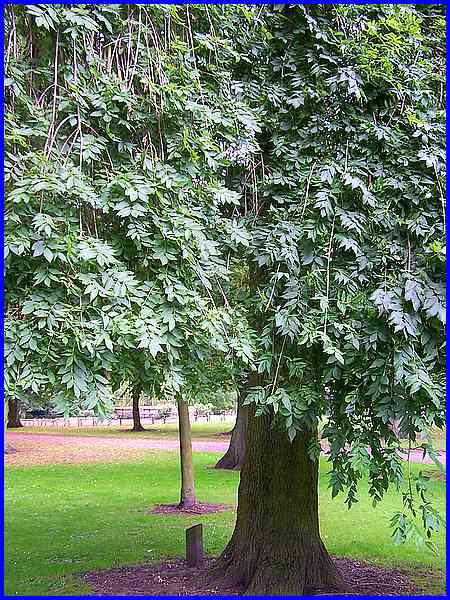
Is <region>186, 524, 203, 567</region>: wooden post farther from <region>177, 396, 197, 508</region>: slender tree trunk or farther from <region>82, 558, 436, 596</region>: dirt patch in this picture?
<region>177, 396, 197, 508</region>: slender tree trunk

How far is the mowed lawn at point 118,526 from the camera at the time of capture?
23.9 ft

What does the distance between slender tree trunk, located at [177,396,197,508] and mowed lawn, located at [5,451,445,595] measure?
2.18ft

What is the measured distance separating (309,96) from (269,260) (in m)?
1.27

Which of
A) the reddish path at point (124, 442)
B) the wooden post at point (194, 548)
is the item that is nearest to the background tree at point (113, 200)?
the wooden post at point (194, 548)

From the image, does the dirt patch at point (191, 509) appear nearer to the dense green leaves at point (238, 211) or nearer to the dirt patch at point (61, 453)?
the dense green leaves at point (238, 211)

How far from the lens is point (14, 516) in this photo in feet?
34.4

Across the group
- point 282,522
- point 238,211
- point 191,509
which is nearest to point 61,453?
point 191,509

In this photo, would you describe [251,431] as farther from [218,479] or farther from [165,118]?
[218,479]

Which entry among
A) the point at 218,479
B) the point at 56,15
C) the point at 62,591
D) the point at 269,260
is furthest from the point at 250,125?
the point at 218,479

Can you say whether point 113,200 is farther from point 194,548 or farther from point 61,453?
point 61,453

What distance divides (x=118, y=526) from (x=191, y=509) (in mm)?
1696

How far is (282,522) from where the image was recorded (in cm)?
604

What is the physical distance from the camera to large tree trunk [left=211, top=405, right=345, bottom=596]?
19.6 feet

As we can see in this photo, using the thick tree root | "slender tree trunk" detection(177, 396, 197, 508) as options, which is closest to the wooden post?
the thick tree root
